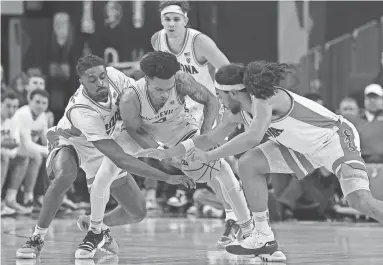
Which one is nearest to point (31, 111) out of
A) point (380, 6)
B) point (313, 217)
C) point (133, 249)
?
point (313, 217)

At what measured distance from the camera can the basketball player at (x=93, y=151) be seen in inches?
244

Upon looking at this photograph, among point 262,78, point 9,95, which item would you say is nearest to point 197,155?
point 262,78

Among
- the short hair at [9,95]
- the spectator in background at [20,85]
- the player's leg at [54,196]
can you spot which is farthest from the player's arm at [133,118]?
the spectator in background at [20,85]

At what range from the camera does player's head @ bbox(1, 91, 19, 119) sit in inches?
429

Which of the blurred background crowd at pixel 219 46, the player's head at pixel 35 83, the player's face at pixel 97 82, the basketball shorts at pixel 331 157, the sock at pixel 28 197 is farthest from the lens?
the player's head at pixel 35 83

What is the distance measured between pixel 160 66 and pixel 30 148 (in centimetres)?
519

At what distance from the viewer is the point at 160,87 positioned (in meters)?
6.19

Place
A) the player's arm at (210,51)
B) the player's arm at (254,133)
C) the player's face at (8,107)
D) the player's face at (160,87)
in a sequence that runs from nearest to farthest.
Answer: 1. the player's arm at (254,133)
2. the player's face at (160,87)
3. the player's arm at (210,51)
4. the player's face at (8,107)

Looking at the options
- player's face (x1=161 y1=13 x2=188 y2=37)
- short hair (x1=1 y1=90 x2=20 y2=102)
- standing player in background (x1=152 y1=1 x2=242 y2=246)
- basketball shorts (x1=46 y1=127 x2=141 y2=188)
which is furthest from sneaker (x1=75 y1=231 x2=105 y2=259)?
short hair (x1=1 y1=90 x2=20 y2=102)

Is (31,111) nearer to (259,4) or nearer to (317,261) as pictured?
(259,4)

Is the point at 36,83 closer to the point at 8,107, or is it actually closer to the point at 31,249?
the point at 8,107

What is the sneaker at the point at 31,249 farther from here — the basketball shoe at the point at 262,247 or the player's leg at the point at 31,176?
the player's leg at the point at 31,176

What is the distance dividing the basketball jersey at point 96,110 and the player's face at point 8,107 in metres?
4.16

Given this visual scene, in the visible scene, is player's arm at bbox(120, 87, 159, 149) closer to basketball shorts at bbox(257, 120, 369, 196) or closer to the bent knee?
the bent knee
